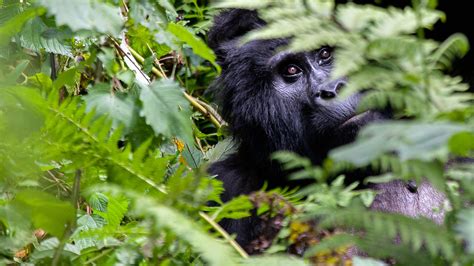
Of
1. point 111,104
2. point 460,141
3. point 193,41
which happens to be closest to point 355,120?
point 193,41

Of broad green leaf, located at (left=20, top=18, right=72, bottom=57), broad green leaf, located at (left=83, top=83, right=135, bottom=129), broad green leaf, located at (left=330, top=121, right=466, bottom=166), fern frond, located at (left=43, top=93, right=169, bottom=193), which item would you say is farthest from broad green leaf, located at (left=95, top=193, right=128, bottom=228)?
broad green leaf, located at (left=330, top=121, right=466, bottom=166)

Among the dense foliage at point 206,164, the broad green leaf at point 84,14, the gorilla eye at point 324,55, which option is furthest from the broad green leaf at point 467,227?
the gorilla eye at point 324,55

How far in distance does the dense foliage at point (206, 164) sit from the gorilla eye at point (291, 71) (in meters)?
1.12

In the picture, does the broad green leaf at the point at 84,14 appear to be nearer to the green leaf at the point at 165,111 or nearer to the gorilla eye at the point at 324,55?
the green leaf at the point at 165,111

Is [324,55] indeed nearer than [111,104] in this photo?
No

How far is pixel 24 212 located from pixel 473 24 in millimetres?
2028

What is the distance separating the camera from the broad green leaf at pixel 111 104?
2.02m

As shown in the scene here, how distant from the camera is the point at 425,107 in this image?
1146mm

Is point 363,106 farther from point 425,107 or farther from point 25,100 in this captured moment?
point 25,100

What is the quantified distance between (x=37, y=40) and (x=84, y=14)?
137 cm

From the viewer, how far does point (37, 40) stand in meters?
3.02

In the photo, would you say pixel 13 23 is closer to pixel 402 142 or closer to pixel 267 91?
pixel 402 142

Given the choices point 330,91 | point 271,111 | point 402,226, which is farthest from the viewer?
point 271,111

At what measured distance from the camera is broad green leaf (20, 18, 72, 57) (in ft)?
9.15
